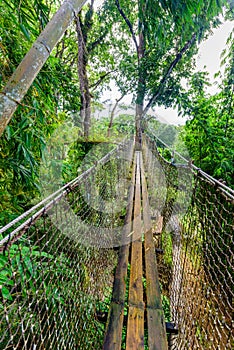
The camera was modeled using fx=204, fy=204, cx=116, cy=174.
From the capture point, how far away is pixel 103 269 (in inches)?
57.2

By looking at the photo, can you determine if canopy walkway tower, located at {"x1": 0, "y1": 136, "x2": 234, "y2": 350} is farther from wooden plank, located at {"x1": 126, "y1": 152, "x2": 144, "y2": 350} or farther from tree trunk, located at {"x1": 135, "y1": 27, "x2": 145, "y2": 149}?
tree trunk, located at {"x1": 135, "y1": 27, "x2": 145, "y2": 149}

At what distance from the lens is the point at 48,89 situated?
114 cm

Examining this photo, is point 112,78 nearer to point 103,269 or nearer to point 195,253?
point 195,253

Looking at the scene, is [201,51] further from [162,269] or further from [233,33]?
[162,269]

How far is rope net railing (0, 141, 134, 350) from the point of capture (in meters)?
0.64

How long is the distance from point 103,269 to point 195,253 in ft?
2.80

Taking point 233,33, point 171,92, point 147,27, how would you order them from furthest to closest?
point 171,92
point 233,33
point 147,27

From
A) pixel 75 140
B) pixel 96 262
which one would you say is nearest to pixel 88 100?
pixel 75 140

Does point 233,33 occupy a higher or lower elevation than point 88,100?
higher

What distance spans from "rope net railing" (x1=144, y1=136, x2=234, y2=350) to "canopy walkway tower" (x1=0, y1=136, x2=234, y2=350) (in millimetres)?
10

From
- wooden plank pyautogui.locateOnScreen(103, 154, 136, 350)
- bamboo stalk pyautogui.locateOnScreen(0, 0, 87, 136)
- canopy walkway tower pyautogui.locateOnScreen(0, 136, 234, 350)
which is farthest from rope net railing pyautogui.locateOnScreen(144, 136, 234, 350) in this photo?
bamboo stalk pyautogui.locateOnScreen(0, 0, 87, 136)

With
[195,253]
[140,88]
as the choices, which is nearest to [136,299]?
[195,253]

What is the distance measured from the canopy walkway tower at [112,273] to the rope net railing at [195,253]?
0.03 ft

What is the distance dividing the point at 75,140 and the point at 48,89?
173 centimetres
